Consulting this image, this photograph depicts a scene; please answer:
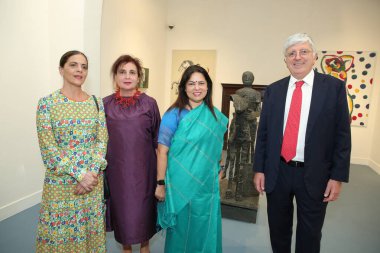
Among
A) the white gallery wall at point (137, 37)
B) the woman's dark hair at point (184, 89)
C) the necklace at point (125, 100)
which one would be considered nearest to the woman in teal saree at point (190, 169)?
the woman's dark hair at point (184, 89)

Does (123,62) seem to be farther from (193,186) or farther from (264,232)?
(264,232)

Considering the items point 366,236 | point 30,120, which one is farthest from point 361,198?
point 30,120

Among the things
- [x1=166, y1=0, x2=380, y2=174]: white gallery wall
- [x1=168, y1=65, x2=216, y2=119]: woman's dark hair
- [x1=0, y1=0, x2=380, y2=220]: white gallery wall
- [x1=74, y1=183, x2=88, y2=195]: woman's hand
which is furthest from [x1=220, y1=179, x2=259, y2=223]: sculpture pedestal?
[x1=166, y1=0, x2=380, y2=174]: white gallery wall

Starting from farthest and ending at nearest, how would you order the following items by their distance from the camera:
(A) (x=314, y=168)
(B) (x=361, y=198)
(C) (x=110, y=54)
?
(C) (x=110, y=54), (B) (x=361, y=198), (A) (x=314, y=168)

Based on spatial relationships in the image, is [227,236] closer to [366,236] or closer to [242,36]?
[366,236]

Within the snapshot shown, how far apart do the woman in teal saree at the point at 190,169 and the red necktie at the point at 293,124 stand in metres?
0.43

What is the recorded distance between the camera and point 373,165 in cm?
507

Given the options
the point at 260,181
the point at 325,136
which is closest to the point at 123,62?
the point at 260,181

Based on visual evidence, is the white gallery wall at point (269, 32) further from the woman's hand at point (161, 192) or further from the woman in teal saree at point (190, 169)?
the woman's hand at point (161, 192)

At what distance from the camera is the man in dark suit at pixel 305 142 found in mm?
1463

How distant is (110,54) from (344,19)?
15.1 feet

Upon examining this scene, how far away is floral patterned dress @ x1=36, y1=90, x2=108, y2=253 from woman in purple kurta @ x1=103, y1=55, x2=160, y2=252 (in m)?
0.16

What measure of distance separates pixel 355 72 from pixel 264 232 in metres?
4.21

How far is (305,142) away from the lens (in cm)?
149
